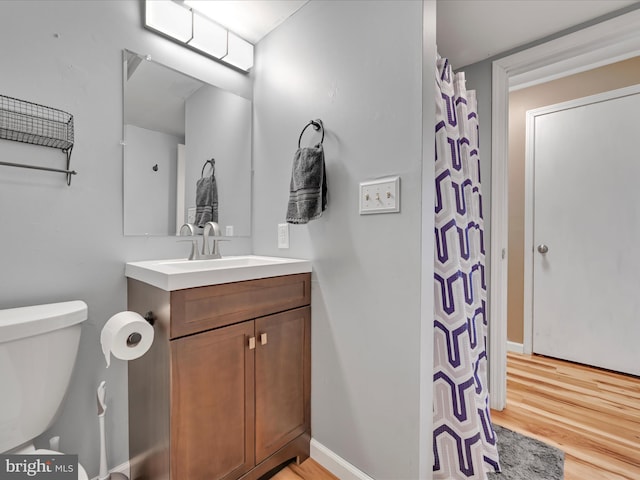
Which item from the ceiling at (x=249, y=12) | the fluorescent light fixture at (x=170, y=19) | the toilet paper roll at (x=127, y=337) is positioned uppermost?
the ceiling at (x=249, y=12)

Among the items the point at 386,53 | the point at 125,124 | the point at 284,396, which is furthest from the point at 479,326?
the point at 125,124

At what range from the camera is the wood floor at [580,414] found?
4.75ft

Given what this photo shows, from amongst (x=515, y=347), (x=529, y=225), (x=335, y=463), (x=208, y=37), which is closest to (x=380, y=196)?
(x=335, y=463)

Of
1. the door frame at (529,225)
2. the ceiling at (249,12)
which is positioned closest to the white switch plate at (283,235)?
the ceiling at (249,12)

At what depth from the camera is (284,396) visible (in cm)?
137

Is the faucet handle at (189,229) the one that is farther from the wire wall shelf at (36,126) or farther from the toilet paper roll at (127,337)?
the toilet paper roll at (127,337)

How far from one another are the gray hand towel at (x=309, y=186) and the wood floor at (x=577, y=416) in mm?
1191

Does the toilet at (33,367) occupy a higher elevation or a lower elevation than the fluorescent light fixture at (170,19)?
lower

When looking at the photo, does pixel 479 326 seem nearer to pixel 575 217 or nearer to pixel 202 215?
pixel 202 215

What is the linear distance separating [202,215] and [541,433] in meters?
2.22

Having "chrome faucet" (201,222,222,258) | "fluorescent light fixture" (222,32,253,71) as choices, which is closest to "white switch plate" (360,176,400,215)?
"chrome faucet" (201,222,222,258)

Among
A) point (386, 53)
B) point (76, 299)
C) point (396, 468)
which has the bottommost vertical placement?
point (396, 468)

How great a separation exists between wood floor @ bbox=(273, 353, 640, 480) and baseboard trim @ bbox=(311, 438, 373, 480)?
3 centimetres

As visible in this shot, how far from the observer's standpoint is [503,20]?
5.25ft
